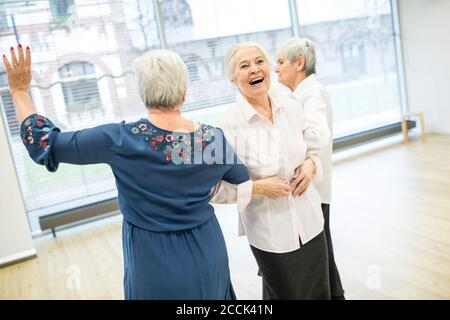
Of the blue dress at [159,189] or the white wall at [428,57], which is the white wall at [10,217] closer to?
the blue dress at [159,189]

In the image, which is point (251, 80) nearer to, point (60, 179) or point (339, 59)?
point (60, 179)

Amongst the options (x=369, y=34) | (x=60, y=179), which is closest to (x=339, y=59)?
(x=369, y=34)

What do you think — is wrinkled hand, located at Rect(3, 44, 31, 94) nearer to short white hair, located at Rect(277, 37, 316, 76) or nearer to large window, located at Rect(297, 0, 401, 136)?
short white hair, located at Rect(277, 37, 316, 76)

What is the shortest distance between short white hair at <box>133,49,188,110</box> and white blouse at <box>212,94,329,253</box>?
1.35 ft

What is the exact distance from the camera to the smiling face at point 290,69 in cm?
220

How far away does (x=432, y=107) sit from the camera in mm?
6625

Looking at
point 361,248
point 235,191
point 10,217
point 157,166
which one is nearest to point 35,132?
point 157,166

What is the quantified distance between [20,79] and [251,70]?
87 centimetres

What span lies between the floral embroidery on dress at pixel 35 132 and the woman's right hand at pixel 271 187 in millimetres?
764

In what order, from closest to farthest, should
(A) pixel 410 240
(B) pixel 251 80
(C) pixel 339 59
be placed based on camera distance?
(B) pixel 251 80 → (A) pixel 410 240 → (C) pixel 339 59

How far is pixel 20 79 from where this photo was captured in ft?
4.40
